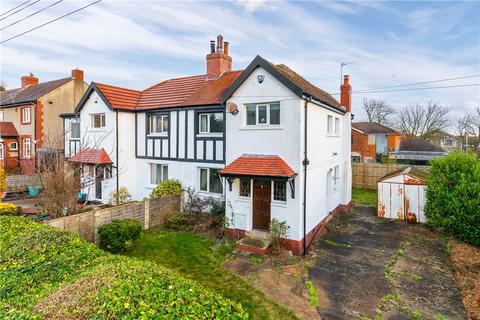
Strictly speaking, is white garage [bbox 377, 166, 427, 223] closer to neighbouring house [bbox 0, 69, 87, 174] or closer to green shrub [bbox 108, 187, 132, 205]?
green shrub [bbox 108, 187, 132, 205]

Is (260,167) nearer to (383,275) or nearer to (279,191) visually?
(279,191)

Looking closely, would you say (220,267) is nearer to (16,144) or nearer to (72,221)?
(72,221)

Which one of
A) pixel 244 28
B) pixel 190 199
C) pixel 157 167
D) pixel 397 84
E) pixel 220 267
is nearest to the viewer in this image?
pixel 220 267

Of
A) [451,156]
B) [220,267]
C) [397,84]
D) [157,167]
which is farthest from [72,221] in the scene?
[397,84]

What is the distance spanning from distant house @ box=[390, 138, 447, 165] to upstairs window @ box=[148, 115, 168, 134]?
25.9 metres

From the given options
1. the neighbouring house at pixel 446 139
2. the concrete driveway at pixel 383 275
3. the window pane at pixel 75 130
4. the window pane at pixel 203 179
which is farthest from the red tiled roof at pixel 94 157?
the neighbouring house at pixel 446 139

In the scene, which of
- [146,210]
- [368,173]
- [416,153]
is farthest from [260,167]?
[416,153]

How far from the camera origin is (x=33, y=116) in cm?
2664

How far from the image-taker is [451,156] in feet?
45.2

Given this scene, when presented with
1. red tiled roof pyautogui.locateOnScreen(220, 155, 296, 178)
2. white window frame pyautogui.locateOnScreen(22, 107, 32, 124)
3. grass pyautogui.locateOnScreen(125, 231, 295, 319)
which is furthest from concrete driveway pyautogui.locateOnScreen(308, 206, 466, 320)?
white window frame pyautogui.locateOnScreen(22, 107, 32, 124)

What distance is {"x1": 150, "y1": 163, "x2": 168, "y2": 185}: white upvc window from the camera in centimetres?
1719

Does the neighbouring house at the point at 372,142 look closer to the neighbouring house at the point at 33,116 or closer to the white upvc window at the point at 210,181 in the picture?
A: the white upvc window at the point at 210,181

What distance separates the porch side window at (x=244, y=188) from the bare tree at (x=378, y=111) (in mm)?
49787

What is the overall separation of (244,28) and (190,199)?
29.2 feet
